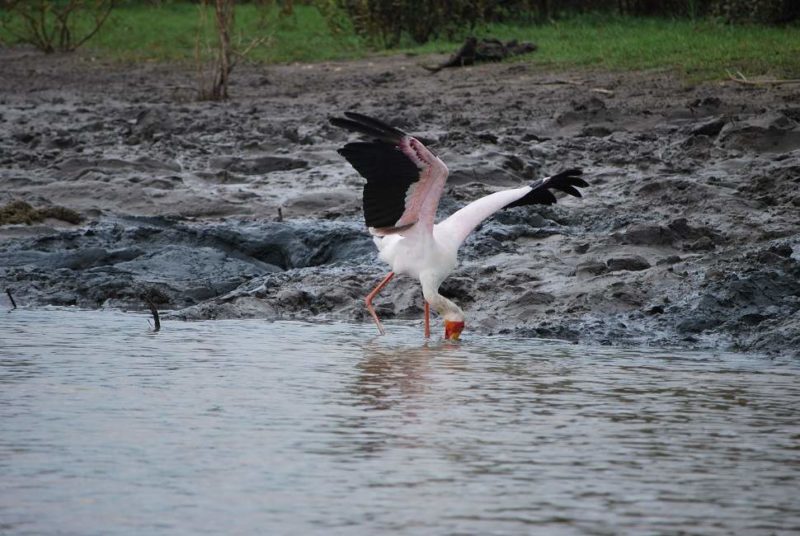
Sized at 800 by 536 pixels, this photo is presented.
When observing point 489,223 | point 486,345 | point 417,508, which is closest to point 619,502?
point 417,508

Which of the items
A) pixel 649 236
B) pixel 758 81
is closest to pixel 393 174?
pixel 649 236

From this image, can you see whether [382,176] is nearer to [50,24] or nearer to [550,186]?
[550,186]

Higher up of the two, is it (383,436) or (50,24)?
(50,24)

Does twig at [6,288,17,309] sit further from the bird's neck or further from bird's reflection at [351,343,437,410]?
the bird's neck

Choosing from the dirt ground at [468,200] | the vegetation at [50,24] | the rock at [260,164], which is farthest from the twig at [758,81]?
the vegetation at [50,24]

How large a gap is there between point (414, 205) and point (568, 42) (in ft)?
32.2

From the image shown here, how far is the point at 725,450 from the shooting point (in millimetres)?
4520

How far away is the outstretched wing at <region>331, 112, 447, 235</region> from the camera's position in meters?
6.39

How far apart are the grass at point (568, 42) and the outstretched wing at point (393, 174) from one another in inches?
255

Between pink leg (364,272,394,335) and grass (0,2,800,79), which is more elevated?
grass (0,2,800,79)

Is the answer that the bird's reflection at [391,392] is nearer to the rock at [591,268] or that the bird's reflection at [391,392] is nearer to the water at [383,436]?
the water at [383,436]

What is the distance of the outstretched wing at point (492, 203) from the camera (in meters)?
7.05

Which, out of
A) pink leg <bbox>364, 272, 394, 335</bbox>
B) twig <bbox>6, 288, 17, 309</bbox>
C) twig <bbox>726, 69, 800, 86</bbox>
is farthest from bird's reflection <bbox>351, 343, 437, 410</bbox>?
twig <bbox>726, 69, 800, 86</bbox>

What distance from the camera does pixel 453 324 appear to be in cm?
684
